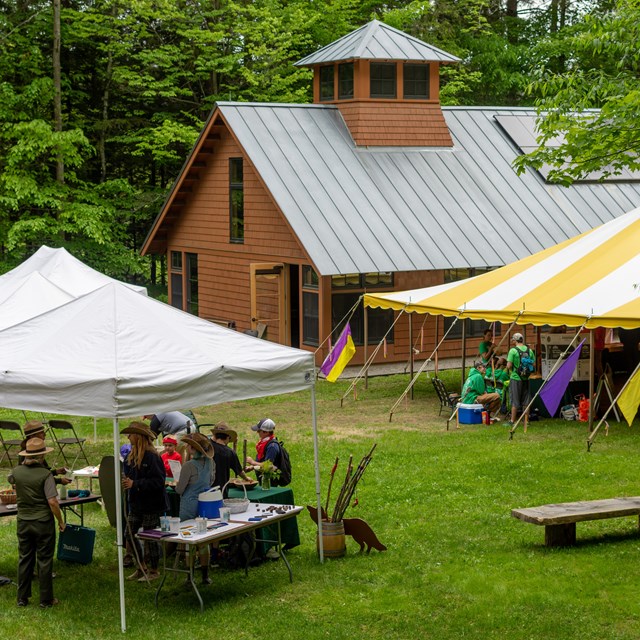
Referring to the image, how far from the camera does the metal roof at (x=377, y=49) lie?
28.1 m

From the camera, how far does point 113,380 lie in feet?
30.7

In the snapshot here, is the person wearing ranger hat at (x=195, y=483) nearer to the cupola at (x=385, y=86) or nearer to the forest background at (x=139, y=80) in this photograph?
the cupola at (x=385, y=86)

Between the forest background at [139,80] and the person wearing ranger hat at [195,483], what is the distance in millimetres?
24184

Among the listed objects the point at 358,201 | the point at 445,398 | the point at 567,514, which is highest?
the point at 358,201

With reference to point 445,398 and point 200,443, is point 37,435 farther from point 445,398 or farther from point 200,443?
point 445,398

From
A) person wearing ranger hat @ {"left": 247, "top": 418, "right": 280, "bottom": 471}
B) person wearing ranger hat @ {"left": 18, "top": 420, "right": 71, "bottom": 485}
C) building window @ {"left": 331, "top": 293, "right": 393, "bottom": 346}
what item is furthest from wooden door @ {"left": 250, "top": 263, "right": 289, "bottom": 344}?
person wearing ranger hat @ {"left": 18, "top": 420, "right": 71, "bottom": 485}

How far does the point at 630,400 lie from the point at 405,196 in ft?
39.2

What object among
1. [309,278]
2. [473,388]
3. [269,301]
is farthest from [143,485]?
[269,301]

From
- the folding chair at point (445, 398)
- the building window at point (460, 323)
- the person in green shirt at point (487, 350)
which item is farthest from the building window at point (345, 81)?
the folding chair at point (445, 398)

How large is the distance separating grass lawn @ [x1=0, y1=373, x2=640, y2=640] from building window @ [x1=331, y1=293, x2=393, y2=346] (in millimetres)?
9175

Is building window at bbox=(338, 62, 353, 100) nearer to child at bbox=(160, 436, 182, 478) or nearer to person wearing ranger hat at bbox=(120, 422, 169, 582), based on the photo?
child at bbox=(160, 436, 182, 478)

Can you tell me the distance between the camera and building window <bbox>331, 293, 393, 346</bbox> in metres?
24.8

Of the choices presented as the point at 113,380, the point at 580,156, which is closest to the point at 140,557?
the point at 113,380

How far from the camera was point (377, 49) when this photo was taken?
28.2 metres
